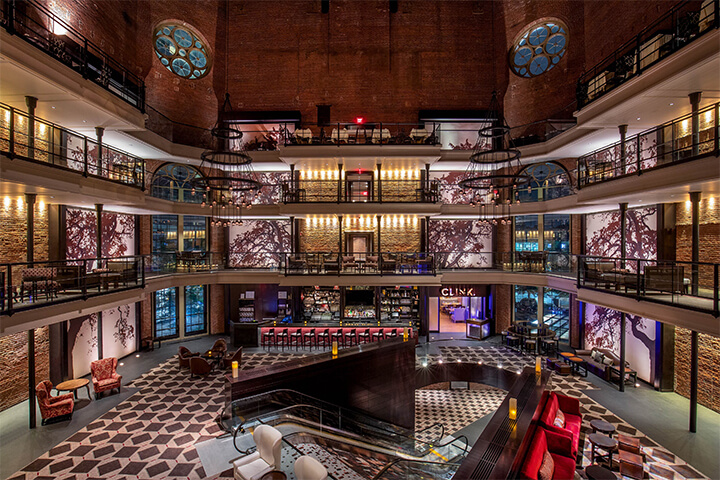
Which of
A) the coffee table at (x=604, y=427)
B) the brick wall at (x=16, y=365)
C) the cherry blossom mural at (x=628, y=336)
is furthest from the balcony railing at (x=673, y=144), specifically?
the brick wall at (x=16, y=365)

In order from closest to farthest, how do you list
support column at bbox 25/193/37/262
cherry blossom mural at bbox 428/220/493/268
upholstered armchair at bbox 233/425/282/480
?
1. upholstered armchair at bbox 233/425/282/480
2. support column at bbox 25/193/37/262
3. cherry blossom mural at bbox 428/220/493/268

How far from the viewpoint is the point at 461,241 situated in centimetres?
1628

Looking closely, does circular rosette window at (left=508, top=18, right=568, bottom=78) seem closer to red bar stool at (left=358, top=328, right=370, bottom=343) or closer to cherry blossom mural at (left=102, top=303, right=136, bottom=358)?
red bar stool at (left=358, top=328, right=370, bottom=343)

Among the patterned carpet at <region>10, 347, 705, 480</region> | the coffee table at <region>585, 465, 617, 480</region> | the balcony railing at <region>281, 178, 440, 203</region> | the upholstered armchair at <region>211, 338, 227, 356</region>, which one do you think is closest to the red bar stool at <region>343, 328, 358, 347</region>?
the patterned carpet at <region>10, 347, 705, 480</region>

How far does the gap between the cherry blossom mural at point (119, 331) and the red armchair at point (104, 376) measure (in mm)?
2627

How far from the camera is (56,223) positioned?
977 cm

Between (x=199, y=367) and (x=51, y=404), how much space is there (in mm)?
3553

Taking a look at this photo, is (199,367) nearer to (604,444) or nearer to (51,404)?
(51,404)

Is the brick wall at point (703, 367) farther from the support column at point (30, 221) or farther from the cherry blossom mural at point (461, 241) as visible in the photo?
the support column at point (30, 221)

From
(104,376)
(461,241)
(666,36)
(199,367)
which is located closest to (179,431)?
(199,367)

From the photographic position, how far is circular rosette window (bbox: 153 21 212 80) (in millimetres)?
15102

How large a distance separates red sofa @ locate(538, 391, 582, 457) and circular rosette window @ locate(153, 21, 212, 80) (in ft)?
65.2

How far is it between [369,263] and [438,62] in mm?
11901

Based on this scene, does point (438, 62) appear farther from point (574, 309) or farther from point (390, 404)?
point (390, 404)
